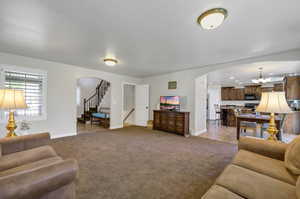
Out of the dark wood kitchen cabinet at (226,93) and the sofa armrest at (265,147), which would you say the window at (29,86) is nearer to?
the sofa armrest at (265,147)

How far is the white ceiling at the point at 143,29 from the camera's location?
1669 millimetres

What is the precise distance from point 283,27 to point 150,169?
10.5 ft

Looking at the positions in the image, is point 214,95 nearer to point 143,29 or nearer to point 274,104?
point 274,104

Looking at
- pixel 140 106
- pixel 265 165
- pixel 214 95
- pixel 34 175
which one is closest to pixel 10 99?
pixel 34 175

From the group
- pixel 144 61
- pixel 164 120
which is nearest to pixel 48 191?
pixel 144 61

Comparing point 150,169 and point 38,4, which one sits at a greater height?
point 38,4

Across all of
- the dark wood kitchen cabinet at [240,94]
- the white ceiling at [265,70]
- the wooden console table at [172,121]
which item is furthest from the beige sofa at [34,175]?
the dark wood kitchen cabinet at [240,94]

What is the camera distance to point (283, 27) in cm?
211

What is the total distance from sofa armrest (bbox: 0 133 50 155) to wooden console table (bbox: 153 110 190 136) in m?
3.76

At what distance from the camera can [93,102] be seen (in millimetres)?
8000

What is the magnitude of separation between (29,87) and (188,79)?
505 centimetres

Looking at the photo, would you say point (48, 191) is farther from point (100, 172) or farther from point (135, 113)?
point (135, 113)

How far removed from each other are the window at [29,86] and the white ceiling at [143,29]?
59 centimetres

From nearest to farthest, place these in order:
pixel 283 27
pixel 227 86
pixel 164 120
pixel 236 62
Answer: pixel 283 27
pixel 236 62
pixel 164 120
pixel 227 86
